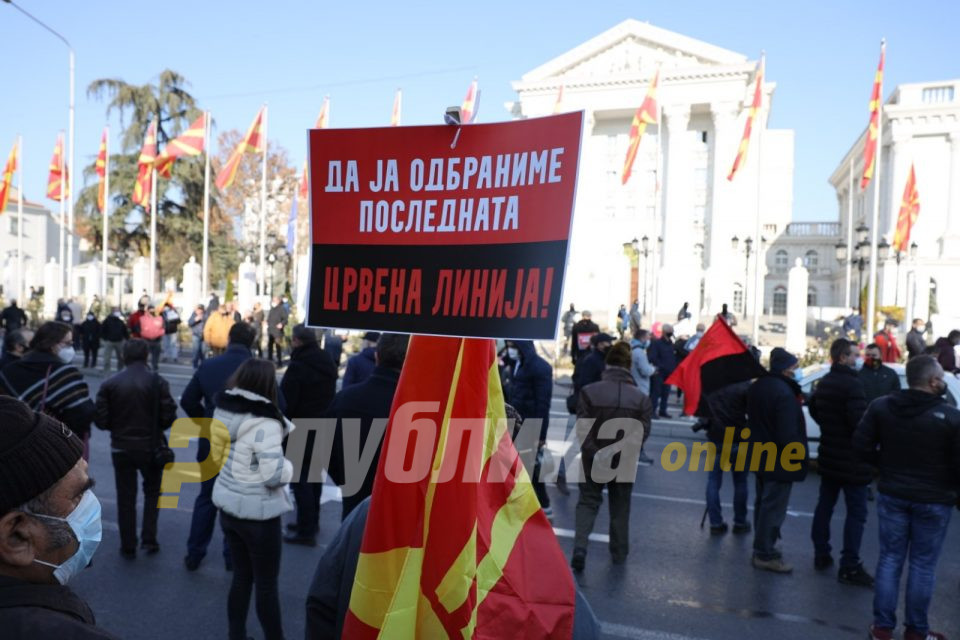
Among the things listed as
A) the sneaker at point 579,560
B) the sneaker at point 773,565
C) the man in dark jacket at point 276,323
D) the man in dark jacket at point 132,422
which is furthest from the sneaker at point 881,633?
the man in dark jacket at point 276,323

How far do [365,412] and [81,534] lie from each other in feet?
10.1

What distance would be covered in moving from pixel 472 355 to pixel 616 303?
34.3m

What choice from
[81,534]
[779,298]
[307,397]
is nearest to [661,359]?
[307,397]

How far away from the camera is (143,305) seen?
1573 centimetres

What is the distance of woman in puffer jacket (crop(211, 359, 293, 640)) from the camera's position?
4.03 metres

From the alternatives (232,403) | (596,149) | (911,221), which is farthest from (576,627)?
(596,149)

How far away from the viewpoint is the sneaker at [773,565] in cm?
586

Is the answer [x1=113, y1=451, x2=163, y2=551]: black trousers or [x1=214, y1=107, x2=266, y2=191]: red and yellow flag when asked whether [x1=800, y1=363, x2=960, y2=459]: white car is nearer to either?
[x1=113, y1=451, x2=163, y2=551]: black trousers

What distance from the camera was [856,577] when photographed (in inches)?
→ 223

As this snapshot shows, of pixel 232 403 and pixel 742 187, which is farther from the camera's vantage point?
pixel 742 187

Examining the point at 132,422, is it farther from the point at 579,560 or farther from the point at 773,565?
the point at 773,565

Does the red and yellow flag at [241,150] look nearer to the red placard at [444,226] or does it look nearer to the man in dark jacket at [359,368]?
the man in dark jacket at [359,368]

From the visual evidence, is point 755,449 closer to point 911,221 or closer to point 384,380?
point 384,380

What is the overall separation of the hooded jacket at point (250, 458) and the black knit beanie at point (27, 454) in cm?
268
